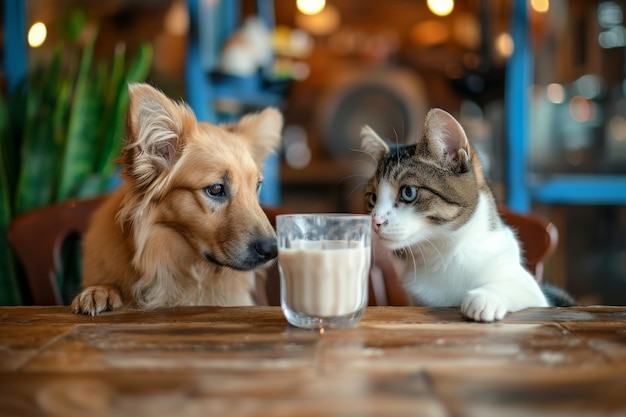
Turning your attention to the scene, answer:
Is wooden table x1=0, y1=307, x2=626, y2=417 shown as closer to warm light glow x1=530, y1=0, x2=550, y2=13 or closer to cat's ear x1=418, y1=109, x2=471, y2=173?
cat's ear x1=418, y1=109, x2=471, y2=173

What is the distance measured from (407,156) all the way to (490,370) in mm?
659

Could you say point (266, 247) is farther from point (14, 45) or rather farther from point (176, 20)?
point (176, 20)

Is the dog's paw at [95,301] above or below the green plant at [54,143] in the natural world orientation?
below

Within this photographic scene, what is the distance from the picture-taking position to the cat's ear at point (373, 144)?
1389mm

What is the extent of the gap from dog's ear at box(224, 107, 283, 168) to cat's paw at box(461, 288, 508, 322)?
832mm

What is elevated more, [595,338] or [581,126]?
[581,126]

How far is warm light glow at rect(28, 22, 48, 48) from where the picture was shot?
8.74 ft

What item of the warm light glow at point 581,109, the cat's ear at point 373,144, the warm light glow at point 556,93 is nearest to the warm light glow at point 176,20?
the warm light glow at point 556,93

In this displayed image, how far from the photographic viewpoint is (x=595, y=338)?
2.78 ft

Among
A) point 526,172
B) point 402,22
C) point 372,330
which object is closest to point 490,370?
point 372,330

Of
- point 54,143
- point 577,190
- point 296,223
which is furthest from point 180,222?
point 577,190

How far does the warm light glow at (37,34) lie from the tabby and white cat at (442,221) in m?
2.03

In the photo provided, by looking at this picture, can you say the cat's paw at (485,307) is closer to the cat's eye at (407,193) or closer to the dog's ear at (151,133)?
the cat's eye at (407,193)

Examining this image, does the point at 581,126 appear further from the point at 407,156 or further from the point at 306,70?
the point at 407,156
